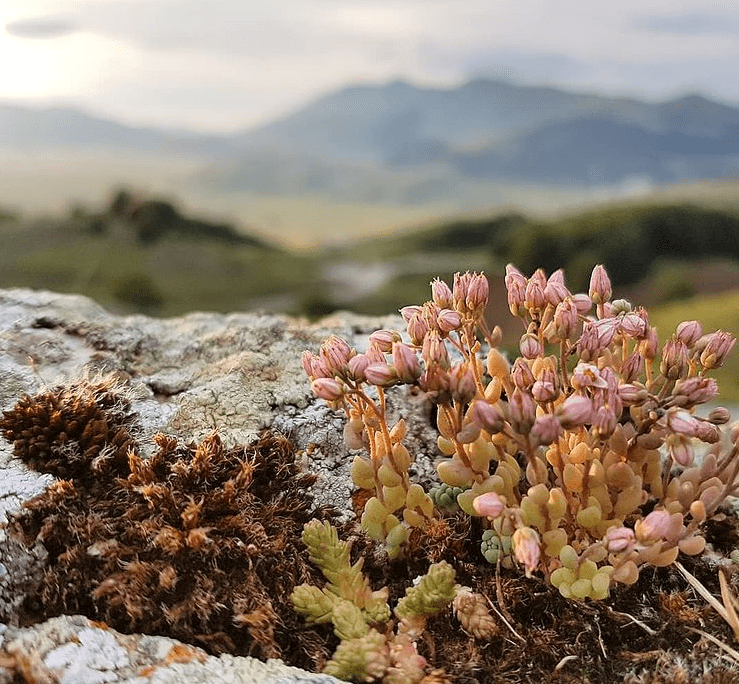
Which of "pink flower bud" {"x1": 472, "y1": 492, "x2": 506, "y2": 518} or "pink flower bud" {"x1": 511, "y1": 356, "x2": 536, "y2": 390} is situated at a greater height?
"pink flower bud" {"x1": 511, "y1": 356, "x2": 536, "y2": 390}

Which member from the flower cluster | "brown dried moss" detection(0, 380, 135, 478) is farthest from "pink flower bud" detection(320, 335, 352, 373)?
"brown dried moss" detection(0, 380, 135, 478)

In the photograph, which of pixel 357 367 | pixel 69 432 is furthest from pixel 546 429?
pixel 69 432

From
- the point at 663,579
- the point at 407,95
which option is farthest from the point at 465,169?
the point at 663,579

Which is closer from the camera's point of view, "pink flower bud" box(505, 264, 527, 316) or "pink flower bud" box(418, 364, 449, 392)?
"pink flower bud" box(418, 364, 449, 392)

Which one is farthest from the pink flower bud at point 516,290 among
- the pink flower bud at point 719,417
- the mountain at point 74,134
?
the mountain at point 74,134

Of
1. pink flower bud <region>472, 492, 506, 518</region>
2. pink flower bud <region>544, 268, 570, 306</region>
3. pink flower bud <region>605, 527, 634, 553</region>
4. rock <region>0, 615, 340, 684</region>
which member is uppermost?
pink flower bud <region>544, 268, 570, 306</region>

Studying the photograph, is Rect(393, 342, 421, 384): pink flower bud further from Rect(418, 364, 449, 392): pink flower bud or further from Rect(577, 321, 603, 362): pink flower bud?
Rect(577, 321, 603, 362): pink flower bud

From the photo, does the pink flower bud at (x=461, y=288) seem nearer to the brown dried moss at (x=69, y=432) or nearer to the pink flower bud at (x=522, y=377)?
the pink flower bud at (x=522, y=377)
